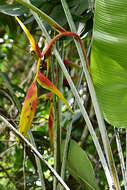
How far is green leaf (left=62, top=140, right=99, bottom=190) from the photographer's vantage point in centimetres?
69

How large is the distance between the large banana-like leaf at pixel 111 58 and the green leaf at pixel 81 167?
17 cm

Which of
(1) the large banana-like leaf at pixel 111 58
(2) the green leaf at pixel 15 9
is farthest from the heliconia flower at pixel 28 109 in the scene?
(2) the green leaf at pixel 15 9

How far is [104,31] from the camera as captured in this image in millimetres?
582

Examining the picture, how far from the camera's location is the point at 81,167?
0.72 metres

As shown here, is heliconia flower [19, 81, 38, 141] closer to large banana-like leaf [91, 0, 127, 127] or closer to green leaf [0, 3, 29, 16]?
large banana-like leaf [91, 0, 127, 127]

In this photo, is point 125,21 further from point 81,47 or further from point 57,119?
point 57,119

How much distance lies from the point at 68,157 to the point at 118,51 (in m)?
0.34

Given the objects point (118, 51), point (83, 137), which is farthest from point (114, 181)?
point (83, 137)

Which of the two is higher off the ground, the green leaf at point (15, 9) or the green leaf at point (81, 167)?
the green leaf at point (15, 9)

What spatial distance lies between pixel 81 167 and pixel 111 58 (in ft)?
0.99

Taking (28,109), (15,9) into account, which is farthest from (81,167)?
(15,9)

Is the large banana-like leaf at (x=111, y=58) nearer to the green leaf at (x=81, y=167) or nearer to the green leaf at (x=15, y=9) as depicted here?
the green leaf at (x=81, y=167)

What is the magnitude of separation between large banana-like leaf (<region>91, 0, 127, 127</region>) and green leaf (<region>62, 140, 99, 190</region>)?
0.56 feet

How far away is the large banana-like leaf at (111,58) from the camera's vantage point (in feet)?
1.85
